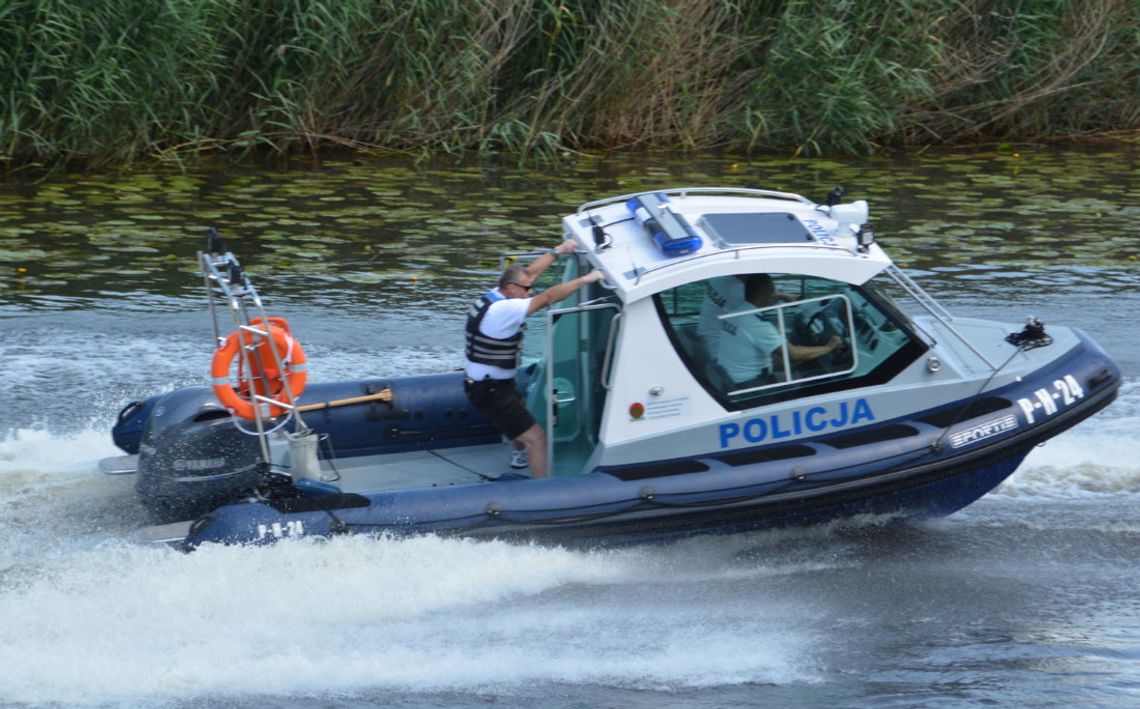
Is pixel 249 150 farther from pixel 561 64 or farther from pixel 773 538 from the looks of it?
pixel 773 538

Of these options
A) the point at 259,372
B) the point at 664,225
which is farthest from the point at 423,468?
the point at 664,225

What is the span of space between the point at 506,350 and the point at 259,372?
111 centimetres

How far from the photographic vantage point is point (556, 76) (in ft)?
46.1

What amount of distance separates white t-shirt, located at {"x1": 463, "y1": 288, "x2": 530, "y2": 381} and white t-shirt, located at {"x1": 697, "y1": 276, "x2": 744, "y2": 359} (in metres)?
0.79

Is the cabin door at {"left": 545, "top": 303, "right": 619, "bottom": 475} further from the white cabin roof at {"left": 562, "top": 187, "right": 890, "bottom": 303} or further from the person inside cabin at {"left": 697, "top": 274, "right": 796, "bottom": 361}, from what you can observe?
the person inside cabin at {"left": 697, "top": 274, "right": 796, "bottom": 361}

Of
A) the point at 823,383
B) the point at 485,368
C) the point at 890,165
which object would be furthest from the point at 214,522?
the point at 890,165

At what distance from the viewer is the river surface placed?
5918mm

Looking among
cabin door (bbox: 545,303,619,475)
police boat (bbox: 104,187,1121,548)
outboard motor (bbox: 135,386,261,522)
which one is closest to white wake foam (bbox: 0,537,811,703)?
police boat (bbox: 104,187,1121,548)

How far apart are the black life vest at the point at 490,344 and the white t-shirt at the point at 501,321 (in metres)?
0.02

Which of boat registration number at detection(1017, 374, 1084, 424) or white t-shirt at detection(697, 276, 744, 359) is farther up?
white t-shirt at detection(697, 276, 744, 359)

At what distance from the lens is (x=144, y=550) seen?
644 centimetres

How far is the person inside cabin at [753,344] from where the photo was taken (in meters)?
6.68

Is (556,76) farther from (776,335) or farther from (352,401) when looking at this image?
(776,335)

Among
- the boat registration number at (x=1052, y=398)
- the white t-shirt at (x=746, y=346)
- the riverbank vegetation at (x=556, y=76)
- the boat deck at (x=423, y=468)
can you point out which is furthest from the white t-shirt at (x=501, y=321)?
the riverbank vegetation at (x=556, y=76)
